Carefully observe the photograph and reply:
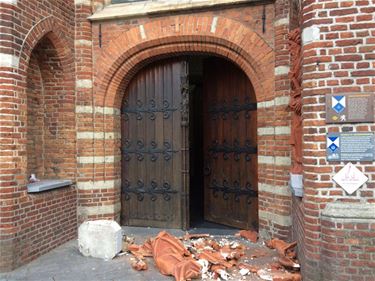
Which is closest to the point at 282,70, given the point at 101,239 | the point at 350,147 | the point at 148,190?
the point at 350,147

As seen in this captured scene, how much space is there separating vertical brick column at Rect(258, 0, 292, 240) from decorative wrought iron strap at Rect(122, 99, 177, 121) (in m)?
1.73

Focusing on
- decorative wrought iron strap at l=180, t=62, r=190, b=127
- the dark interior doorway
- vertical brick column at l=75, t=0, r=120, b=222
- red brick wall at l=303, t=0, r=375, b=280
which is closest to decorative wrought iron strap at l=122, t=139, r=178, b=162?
vertical brick column at l=75, t=0, r=120, b=222

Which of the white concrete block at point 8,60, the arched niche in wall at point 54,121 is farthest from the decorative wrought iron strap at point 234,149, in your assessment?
the white concrete block at point 8,60

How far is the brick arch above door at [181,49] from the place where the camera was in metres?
5.41

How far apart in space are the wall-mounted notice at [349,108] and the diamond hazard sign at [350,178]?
46 centimetres

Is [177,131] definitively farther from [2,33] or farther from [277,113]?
[2,33]

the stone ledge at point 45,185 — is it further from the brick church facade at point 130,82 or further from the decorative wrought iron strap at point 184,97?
the decorative wrought iron strap at point 184,97

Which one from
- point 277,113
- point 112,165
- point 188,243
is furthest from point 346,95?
point 112,165

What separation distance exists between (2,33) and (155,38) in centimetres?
230

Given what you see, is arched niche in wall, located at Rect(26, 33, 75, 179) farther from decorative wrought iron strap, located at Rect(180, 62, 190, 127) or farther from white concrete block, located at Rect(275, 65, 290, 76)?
white concrete block, located at Rect(275, 65, 290, 76)

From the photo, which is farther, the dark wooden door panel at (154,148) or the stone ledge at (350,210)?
the dark wooden door panel at (154,148)

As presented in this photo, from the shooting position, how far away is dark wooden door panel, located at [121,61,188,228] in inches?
244

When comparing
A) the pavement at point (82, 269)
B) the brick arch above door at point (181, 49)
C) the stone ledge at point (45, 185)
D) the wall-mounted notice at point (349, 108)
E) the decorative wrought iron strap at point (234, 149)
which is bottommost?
the pavement at point (82, 269)

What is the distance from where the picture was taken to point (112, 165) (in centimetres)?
613
